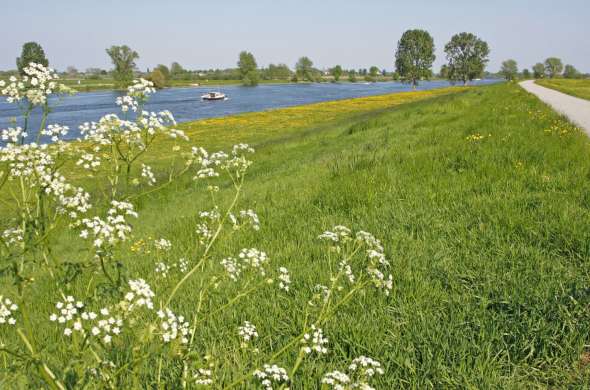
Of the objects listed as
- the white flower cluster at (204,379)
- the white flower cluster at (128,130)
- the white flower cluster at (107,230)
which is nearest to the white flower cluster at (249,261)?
the white flower cluster at (204,379)

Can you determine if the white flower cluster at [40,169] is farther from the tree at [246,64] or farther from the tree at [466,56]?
the tree at [246,64]

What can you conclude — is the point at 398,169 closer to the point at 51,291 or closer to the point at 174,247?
the point at 174,247

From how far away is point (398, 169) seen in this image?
24.9 ft

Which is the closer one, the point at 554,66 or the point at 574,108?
the point at 574,108

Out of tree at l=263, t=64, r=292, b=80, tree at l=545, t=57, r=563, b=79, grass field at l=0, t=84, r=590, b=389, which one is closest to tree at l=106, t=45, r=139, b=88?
tree at l=263, t=64, r=292, b=80

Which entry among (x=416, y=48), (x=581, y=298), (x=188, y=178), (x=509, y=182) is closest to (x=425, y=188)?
(x=509, y=182)

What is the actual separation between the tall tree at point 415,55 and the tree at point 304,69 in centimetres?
6725

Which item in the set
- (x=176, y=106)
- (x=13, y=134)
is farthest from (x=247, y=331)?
(x=176, y=106)

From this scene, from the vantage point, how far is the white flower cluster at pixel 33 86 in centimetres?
221

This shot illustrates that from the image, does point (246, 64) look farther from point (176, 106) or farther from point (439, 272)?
point (439, 272)

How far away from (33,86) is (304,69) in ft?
616

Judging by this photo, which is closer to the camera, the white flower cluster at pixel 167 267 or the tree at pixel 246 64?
the white flower cluster at pixel 167 267

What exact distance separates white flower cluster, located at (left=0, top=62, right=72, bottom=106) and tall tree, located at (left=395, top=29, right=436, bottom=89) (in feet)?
383

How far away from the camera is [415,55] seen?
112 metres
